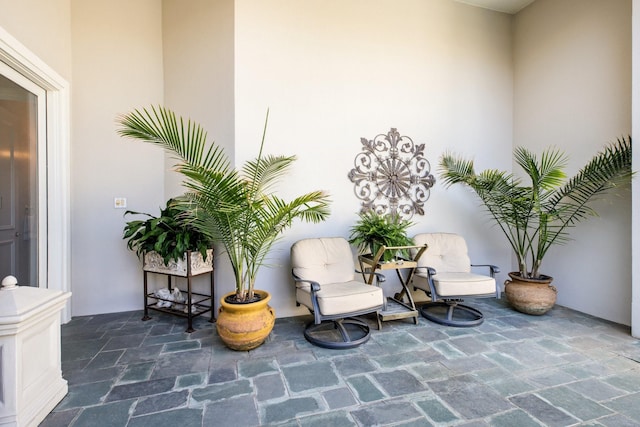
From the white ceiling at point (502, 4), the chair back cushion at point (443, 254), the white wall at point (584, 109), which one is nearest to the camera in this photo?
the white wall at point (584, 109)

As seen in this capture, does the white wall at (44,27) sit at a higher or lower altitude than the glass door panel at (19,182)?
higher

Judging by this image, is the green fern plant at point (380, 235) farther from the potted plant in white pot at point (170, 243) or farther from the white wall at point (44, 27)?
the white wall at point (44, 27)

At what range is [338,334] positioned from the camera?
9.25ft

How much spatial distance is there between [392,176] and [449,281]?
1.43 m

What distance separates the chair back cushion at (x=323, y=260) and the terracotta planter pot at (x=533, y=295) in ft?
6.40

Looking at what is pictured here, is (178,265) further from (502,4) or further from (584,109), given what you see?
(502,4)

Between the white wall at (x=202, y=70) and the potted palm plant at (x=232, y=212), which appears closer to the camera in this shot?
the potted palm plant at (x=232, y=212)

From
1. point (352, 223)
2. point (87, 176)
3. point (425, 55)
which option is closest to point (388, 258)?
point (352, 223)

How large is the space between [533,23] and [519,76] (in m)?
0.67

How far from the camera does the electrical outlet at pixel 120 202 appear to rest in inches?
130

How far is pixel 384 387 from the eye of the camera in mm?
1996

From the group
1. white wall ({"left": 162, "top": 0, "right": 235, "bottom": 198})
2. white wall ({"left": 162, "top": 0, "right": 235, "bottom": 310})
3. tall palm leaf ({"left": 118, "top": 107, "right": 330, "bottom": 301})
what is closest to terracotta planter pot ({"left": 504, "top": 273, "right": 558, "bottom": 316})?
tall palm leaf ({"left": 118, "top": 107, "right": 330, "bottom": 301})

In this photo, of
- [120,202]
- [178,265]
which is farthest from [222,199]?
[120,202]

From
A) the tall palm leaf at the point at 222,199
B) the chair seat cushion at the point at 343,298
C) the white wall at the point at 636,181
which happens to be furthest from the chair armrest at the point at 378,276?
the white wall at the point at 636,181
